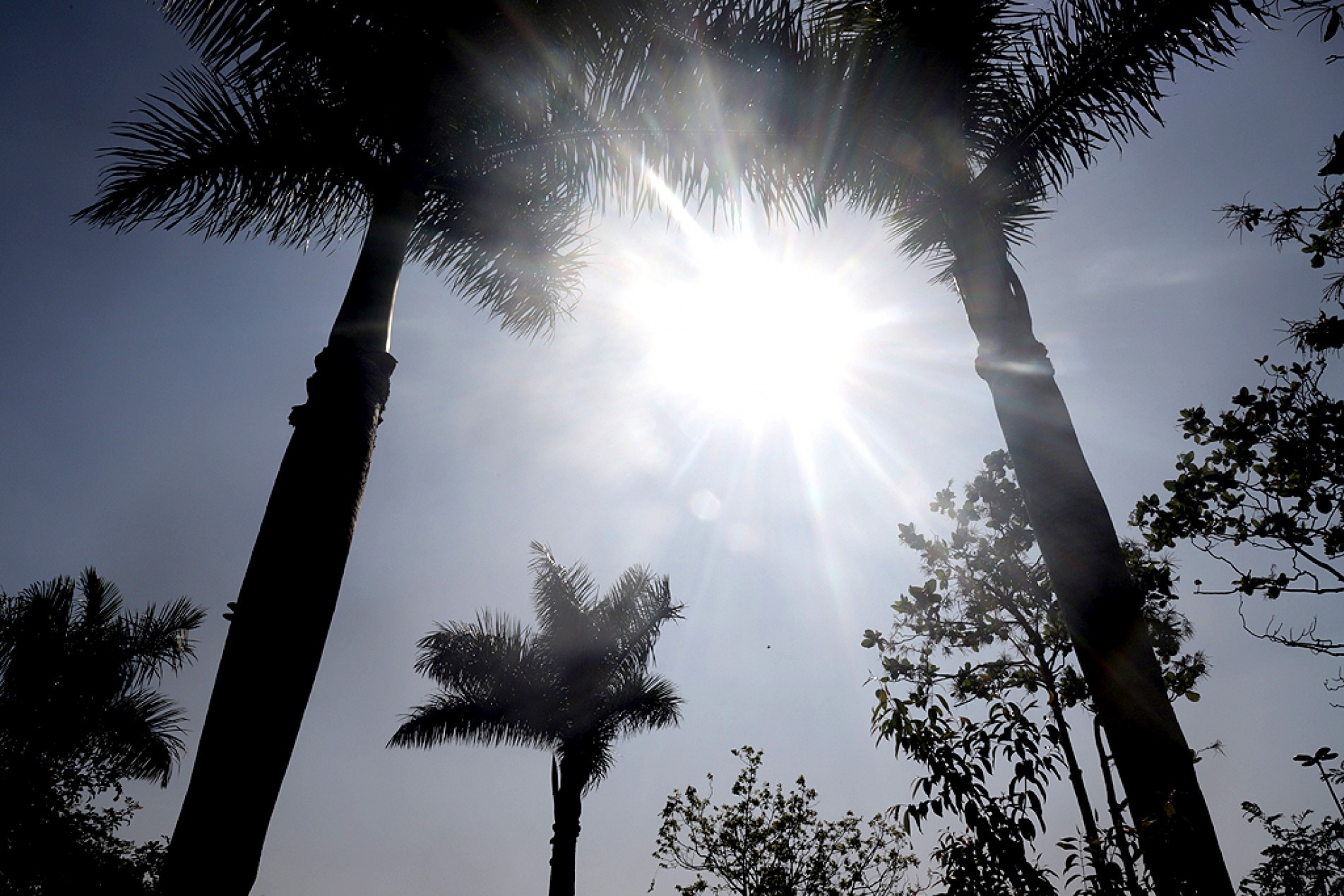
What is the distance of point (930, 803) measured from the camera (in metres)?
2.72

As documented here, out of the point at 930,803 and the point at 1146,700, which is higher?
the point at 1146,700

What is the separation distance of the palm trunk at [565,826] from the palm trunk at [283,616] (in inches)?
525

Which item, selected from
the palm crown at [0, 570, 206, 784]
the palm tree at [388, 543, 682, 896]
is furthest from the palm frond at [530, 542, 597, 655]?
the palm crown at [0, 570, 206, 784]

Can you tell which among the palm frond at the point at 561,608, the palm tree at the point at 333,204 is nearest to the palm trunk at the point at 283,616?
the palm tree at the point at 333,204

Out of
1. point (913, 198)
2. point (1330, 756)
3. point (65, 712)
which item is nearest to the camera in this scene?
point (1330, 756)

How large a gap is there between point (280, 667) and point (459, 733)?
14.4 m

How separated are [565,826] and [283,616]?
45.5 feet

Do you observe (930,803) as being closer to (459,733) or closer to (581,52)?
(581,52)

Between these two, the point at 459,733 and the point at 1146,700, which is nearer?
the point at 1146,700

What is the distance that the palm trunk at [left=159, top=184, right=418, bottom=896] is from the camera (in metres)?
2.93

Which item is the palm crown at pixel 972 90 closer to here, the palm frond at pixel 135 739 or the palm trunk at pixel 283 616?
the palm trunk at pixel 283 616

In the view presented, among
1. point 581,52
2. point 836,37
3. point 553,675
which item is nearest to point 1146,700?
point 836,37

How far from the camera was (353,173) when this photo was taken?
5.55 meters

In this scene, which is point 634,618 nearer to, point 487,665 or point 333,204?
point 487,665
